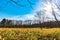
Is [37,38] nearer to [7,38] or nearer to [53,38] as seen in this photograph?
[53,38]

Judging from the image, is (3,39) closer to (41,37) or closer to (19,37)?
(19,37)

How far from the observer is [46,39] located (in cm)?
378

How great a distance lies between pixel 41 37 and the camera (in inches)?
151

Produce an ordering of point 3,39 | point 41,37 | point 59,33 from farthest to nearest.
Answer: point 59,33, point 41,37, point 3,39

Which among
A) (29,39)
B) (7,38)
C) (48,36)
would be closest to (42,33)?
(48,36)

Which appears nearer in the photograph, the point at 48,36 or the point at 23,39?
the point at 23,39

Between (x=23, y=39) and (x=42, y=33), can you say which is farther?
(x=42, y=33)

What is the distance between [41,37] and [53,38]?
25 centimetres

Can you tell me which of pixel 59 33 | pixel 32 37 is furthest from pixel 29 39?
pixel 59 33

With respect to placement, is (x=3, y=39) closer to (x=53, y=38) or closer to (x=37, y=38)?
(x=37, y=38)

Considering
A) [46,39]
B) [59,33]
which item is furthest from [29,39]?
[59,33]

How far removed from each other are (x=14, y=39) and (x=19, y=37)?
0.17m

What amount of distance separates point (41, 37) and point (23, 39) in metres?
0.39

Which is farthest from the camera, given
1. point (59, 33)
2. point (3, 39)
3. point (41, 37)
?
point (59, 33)
